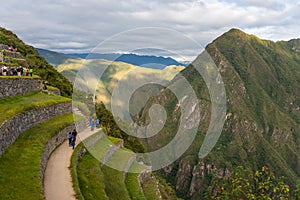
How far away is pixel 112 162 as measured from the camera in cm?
2828

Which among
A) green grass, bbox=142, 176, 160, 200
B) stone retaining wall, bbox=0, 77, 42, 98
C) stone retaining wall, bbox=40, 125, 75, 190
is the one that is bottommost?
green grass, bbox=142, 176, 160, 200

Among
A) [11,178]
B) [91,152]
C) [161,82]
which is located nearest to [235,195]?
[91,152]

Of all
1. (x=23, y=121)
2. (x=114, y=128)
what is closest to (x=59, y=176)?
(x=23, y=121)

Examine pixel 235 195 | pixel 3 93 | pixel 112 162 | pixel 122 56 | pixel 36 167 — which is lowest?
pixel 235 195

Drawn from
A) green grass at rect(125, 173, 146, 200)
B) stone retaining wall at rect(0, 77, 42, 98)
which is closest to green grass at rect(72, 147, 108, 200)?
green grass at rect(125, 173, 146, 200)

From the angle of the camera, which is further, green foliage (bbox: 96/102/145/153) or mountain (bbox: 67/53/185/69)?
green foliage (bbox: 96/102/145/153)

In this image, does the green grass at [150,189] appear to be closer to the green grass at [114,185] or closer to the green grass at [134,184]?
the green grass at [134,184]

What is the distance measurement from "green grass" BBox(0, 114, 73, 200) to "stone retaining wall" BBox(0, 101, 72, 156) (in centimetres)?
37

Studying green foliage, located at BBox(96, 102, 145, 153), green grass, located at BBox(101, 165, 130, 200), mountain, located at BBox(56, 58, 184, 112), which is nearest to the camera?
mountain, located at BBox(56, 58, 184, 112)

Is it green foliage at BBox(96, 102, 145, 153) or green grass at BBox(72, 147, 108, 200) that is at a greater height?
green grass at BBox(72, 147, 108, 200)

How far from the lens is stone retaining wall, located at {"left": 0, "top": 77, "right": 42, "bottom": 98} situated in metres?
25.0

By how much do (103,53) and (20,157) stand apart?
22.1 feet

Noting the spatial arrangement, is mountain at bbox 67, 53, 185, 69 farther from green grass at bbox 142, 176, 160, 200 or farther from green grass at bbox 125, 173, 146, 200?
green grass at bbox 142, 176, 160, 200

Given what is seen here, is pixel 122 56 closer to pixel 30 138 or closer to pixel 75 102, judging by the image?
pixel 30 138
